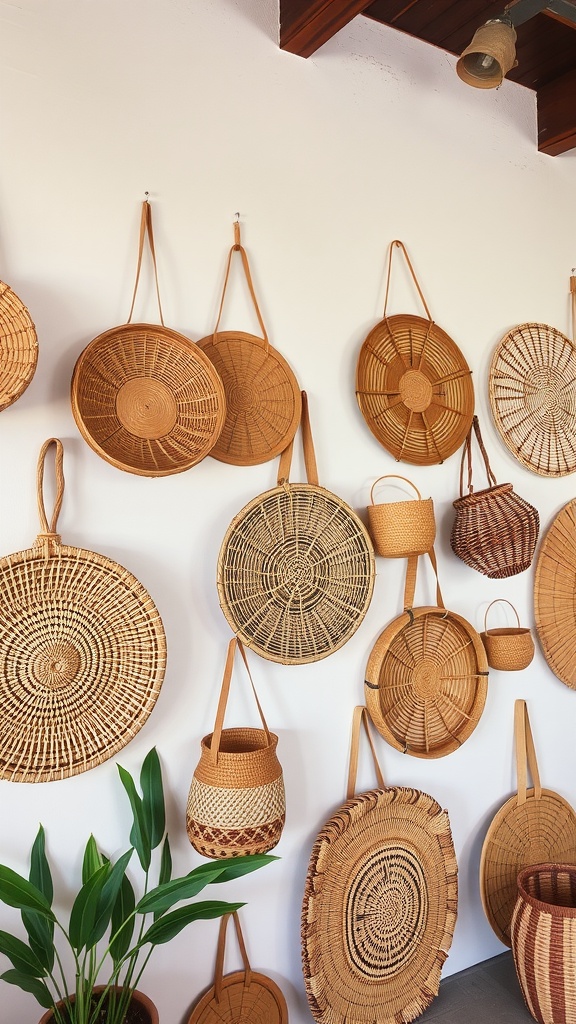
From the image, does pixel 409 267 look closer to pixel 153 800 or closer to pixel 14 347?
pixel 14 347

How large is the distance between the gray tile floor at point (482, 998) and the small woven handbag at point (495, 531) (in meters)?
1.07

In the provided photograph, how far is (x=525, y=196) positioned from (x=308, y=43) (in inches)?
33.5

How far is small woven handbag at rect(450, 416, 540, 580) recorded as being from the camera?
6.46ft

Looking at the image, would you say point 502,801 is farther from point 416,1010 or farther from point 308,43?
point 308,43

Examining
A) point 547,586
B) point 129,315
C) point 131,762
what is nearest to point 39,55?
point 129,315

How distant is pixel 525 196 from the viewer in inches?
91.6

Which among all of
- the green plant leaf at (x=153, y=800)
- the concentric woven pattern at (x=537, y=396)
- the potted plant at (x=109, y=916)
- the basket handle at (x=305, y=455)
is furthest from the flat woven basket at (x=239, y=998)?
the concentric woven pattern at (x=537, y=396)

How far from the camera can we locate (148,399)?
1552 millimetres

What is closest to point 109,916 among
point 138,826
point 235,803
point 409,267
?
point 138,826

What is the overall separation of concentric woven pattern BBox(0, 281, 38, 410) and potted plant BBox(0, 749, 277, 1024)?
29.7 inches

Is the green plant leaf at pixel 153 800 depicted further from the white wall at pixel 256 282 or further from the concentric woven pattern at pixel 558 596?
the concentric woven pattern at pixel 558 596

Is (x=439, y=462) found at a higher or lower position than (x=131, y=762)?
higher

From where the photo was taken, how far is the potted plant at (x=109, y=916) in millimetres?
1312

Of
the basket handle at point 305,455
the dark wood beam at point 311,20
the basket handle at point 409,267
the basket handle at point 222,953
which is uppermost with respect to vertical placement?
the dark wood beam at point 311,20
